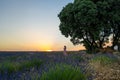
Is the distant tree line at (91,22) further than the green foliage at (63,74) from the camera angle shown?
Yes

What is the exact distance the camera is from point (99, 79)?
786 cm

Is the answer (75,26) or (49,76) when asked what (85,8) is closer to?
(75,26)

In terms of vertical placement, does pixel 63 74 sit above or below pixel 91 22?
below

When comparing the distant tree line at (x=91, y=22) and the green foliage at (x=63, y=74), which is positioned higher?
the distant tree line at (x=91, y=22)

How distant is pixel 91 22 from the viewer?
34.2 meters

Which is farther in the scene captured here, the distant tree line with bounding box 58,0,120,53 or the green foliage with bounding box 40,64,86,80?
the distant tree line with bounding box 58,0,120,53

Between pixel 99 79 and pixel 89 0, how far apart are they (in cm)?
2919

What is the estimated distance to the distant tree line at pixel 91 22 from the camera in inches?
1355

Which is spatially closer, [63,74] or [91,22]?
[63,74]

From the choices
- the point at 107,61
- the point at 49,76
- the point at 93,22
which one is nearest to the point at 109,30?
the point at 93,22

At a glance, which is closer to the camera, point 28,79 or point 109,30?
point 28,79

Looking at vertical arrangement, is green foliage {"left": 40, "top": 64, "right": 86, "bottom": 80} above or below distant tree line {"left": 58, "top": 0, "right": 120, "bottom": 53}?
below

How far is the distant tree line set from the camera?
34406mm


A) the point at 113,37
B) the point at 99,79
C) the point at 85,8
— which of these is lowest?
the point at 99,79
